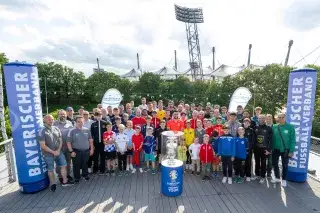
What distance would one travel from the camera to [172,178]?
16.8 ft

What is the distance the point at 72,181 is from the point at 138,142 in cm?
194

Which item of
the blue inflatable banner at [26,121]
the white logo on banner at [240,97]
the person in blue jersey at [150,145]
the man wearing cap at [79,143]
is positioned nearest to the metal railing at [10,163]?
the blue inflatable banner at [26,121]

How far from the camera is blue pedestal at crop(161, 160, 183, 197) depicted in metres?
5.07

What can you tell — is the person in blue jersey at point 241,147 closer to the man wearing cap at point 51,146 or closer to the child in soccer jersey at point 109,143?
the child in soccer jersey at point 109,143

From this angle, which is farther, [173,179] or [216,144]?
[216,144]

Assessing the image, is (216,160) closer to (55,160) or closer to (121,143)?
(121,143)

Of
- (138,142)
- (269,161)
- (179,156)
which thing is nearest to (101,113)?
(138,142)

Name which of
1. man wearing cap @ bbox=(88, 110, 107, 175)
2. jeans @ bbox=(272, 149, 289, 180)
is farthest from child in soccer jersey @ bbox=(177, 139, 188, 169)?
jeans @ bbox=(272, 149, 289, 180)

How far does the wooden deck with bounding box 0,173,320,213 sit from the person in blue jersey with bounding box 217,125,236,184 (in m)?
0.40

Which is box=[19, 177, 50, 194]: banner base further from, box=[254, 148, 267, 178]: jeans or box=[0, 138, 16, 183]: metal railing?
box=[254, 148, 267, 178]: jeans

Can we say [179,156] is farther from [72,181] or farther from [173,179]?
[72,181]

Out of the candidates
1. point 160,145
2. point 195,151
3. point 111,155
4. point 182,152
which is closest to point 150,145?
point 160,145

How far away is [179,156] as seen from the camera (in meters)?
6.43

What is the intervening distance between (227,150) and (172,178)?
5.33 feet
